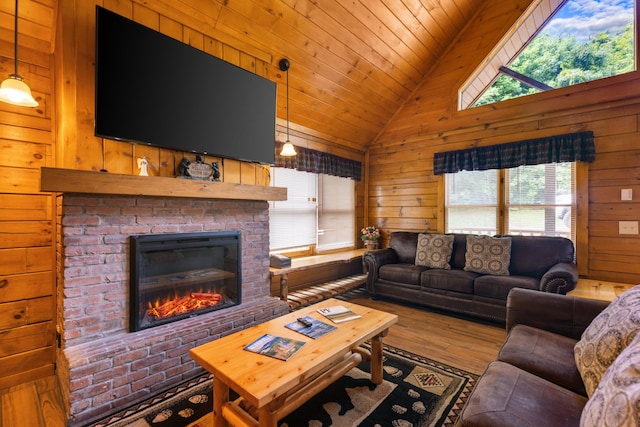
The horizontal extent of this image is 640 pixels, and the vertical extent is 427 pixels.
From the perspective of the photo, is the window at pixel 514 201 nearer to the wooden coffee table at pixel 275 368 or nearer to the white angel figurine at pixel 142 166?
the wooden coffee table at pixel 275 368

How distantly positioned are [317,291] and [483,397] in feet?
8.28

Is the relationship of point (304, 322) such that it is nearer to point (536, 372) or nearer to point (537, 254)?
point (536, 372)

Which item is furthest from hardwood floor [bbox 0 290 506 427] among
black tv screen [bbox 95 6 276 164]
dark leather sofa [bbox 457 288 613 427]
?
black tv screen [bbox 95 6 276 164]

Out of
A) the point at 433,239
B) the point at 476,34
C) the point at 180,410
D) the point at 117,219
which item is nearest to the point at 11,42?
the point at 117,219

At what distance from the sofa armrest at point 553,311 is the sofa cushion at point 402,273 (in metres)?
1.61

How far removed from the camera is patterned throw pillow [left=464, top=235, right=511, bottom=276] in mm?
3283

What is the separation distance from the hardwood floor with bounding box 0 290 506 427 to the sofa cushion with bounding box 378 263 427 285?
0.33 meters

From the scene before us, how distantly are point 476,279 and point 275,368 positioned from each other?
261cm

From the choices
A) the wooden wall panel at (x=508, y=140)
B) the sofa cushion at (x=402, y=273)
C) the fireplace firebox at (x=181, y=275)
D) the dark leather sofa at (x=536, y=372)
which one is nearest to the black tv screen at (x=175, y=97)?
the fireplace firebox at (x=181, y=275)

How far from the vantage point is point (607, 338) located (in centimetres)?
121

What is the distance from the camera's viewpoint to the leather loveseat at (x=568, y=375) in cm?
80

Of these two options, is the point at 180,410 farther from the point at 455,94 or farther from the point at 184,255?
the point at 455,94

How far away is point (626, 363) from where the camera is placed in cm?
85

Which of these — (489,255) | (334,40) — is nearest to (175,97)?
(334,40)
